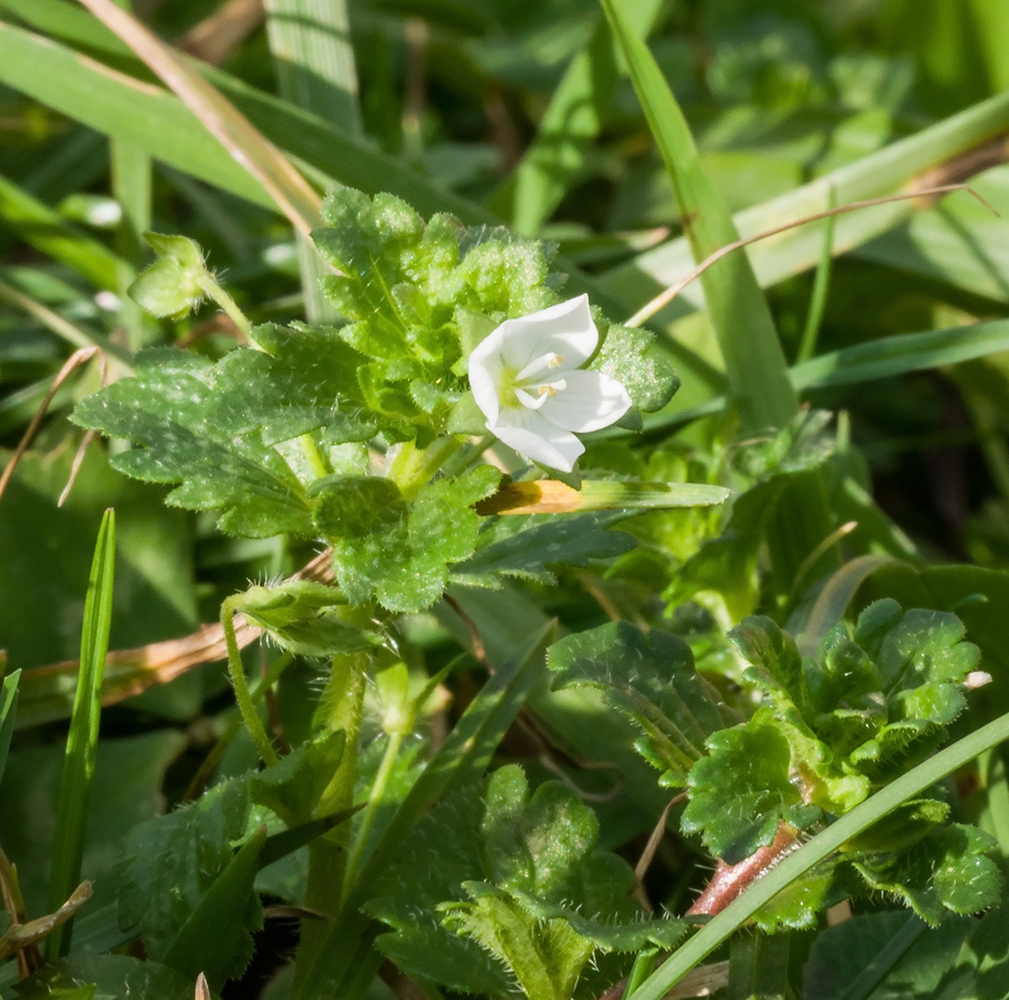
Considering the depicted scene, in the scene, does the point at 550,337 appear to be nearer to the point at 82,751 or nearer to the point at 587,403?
the point at 587,403

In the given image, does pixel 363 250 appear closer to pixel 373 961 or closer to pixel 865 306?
pixel 373 961

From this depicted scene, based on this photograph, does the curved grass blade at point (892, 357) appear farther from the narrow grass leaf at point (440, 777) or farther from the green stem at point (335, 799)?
the green stem at point (335, 799)

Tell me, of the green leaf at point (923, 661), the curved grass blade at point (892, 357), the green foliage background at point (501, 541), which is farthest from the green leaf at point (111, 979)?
the curved grass blade at point (892, 357)

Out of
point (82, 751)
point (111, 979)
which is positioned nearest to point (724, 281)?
point (82, 751)

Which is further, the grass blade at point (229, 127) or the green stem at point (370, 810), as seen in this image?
the grass blade at point (229, 127)

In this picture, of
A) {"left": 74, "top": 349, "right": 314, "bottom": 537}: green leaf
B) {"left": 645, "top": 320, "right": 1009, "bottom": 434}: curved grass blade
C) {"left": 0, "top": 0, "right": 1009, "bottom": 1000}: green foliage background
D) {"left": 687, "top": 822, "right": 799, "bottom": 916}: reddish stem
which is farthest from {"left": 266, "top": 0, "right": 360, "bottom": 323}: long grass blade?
{"left": 687, "top": 822, "right": 799, "bottom": 916}: reddish stem

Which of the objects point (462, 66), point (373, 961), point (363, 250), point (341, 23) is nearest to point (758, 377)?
point (363, 250)
